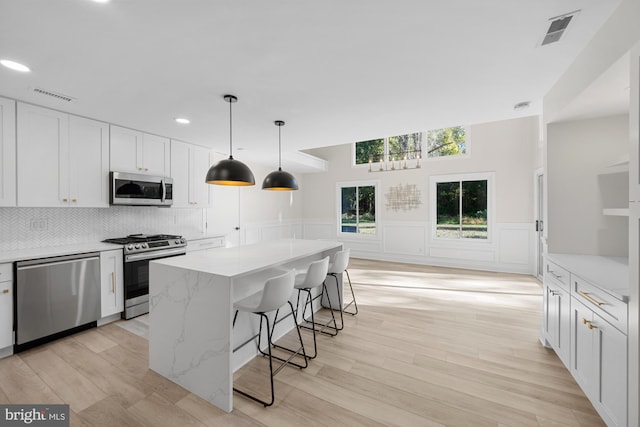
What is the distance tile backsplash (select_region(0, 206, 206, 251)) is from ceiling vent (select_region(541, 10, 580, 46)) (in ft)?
15.9

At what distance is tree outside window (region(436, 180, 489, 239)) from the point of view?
5918 millimetres

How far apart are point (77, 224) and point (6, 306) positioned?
1.20 metres

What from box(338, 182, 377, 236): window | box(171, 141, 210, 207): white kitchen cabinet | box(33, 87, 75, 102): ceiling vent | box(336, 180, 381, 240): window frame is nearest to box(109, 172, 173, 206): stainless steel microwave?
box(171, 141, 210, 207): white kitchen cabinet

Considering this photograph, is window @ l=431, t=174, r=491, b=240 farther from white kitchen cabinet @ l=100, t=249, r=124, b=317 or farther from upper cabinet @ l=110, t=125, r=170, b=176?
white kitchen cabinet @ l=100, t=249, r=124, b=317

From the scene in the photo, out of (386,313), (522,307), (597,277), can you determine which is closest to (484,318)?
(522,307)

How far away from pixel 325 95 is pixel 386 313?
271 centimetres

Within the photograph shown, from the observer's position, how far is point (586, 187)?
238 centimetres

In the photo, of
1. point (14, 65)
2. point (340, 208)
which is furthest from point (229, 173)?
point (340, 208)

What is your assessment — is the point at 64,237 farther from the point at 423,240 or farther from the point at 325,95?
the point at 423,240

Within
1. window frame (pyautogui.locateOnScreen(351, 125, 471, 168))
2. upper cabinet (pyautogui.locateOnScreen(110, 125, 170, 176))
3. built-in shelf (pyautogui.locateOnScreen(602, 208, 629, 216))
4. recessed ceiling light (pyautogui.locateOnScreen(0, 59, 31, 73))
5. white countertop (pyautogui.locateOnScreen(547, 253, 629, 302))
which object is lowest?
white countertop (pyautogui.locateOnScreen(547, 253, 629, 302))

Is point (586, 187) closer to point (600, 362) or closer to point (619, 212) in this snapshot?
point (619, 212)

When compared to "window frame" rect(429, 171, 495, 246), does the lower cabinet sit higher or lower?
lower

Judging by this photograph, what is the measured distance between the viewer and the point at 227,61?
6.64 ft

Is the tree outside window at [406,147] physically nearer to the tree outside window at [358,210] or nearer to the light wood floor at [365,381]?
the tree outside window at [358,210]
